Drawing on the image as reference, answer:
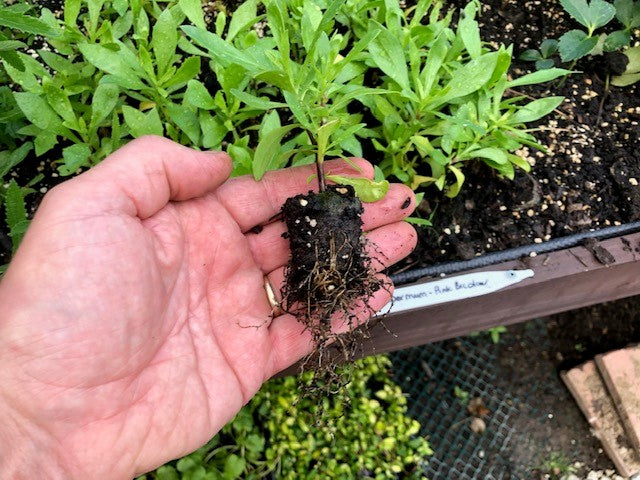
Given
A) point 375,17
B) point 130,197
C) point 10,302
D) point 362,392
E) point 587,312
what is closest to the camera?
point 10,302

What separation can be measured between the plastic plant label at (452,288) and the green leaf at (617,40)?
805 mm

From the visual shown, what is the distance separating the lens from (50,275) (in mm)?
1093

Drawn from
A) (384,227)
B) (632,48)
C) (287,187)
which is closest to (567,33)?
(632,48)

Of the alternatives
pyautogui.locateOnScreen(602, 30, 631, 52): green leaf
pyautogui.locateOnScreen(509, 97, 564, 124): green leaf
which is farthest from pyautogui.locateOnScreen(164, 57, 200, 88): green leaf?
pyautogui.locateOnScreen(602, 30, 631, 52): green leaf

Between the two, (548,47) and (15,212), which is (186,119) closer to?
(15,212)

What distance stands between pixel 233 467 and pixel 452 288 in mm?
857

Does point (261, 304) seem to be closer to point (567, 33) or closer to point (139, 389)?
point (139, 389)

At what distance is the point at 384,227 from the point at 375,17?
0.61 m

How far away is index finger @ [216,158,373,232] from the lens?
4.66ft

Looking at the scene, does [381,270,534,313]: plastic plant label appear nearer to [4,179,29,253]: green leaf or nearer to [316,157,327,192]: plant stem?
[316,157,327,192]: plant stem

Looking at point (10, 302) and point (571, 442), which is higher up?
point (571, 442)

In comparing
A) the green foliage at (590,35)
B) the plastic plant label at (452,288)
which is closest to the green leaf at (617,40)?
the green foliage at (590,35)

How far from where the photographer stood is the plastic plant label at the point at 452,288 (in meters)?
1.58

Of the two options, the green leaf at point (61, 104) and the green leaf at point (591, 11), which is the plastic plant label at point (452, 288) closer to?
the green leaf at point (591, 11)
